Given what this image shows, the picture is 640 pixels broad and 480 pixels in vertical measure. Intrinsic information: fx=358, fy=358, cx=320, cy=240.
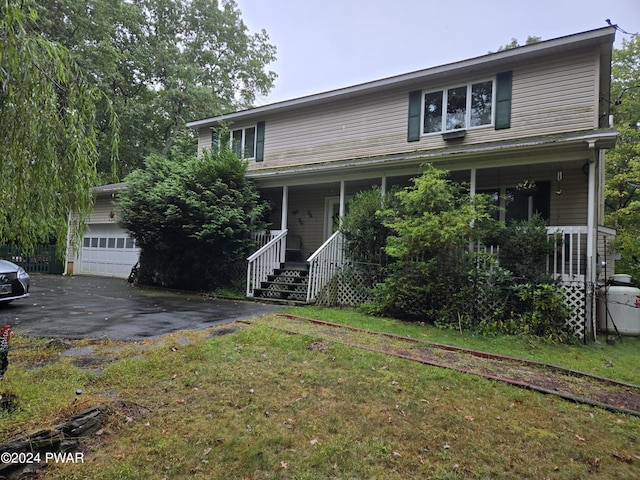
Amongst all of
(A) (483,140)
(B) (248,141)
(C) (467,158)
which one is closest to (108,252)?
(B) (248,141)

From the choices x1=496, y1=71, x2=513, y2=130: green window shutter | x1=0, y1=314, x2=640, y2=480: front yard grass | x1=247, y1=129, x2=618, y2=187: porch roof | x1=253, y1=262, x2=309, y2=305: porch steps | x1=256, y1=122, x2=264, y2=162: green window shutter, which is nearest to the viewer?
x1=0, y1=314, x2=640, y2=480: front yard grass

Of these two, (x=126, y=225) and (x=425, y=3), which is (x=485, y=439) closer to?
(x=126, y=225)

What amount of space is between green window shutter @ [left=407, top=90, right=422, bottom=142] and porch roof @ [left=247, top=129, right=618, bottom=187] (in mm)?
1330

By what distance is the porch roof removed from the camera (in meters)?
7.02

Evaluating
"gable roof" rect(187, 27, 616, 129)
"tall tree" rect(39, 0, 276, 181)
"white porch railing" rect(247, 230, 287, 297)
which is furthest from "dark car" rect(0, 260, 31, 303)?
"tall tree" rect(39, 0, 276, 181)

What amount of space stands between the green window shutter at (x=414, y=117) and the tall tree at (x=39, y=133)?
8.12m

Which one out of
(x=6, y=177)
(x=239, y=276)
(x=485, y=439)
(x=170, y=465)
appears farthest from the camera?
(x=239, y=276)

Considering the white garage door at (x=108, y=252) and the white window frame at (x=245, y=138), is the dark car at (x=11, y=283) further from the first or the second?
the white window frame at (x=245, y=138)

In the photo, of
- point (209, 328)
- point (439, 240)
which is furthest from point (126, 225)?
point (439, 240)

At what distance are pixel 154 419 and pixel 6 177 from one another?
8.08 feet

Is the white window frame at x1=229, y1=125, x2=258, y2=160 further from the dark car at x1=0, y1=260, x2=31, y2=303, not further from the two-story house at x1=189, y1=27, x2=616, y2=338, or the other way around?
the dark car at x1=0, y1=260, x2=31, y2=303

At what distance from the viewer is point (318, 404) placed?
10.8 feet

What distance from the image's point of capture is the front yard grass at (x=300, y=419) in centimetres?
244

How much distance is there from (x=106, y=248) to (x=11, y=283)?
9.53m
